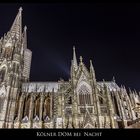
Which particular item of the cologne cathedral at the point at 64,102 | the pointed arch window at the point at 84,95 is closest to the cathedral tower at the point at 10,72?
the cologne cathedral at the point at 64,102

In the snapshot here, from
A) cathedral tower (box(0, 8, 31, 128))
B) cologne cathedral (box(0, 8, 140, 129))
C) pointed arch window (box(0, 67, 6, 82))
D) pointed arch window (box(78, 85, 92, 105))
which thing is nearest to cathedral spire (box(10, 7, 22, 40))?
cathedral tower (box(0, 8, 31, 128))

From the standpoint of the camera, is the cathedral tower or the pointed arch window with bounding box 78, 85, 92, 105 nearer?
the pointed arch window with bounding box 78, 85, 92, 105

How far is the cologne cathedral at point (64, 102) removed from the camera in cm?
2767

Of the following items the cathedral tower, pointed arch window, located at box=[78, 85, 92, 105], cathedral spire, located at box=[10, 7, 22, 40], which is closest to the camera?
pointed arch window, located at box=[78, 85, 92, 105]

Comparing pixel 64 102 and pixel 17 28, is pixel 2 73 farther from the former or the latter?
pixel 64 102

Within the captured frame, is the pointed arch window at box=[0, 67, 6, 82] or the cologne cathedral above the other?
the pointed arch window at box=[0, 67, 6, 82]

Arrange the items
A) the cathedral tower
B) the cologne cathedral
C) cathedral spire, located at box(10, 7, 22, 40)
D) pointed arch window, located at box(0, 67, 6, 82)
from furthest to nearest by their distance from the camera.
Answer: cathedral spire, located at box(10, 7, 22, 40)
pointed arch window, located at box(0, 67, 6, 82)
the cathedral tower
the cologne cathedral

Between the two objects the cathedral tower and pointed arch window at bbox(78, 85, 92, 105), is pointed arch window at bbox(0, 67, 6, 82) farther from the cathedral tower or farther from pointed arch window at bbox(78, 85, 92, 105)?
pointed arch window at bbox(78, 85, 92, 105)

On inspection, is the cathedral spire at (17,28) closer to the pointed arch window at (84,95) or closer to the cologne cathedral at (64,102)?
the cologne cathedral at (64,102)

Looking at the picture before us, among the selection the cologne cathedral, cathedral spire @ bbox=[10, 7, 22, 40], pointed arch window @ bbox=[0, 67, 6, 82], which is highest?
cathedral spire @ bbox=[10, 7, 22, 40]

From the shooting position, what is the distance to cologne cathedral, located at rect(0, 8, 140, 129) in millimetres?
27672

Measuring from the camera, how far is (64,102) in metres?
29.5

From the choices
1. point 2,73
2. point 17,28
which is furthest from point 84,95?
point 17,28
